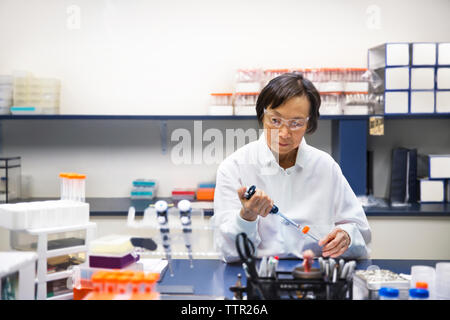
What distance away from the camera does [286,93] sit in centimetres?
171

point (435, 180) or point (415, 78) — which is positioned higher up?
point (415, 78)

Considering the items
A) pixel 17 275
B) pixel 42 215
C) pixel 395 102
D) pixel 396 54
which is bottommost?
pixel 17 275

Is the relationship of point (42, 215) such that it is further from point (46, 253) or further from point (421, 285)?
point (421, 285)

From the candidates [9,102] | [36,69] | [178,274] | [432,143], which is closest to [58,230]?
[178,274]

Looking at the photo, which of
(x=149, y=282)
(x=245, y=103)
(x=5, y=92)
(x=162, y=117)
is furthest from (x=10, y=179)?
(x=149, y=282)

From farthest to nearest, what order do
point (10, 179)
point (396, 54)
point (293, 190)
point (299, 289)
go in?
point (10, 179)
point (396, 54)
point (293, 190)
point (299, 289)

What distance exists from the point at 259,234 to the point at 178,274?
0.45 meters

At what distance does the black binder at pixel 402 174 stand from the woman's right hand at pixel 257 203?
6.66 ft

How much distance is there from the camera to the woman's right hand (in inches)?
52.0

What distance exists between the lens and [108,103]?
3.40 metres

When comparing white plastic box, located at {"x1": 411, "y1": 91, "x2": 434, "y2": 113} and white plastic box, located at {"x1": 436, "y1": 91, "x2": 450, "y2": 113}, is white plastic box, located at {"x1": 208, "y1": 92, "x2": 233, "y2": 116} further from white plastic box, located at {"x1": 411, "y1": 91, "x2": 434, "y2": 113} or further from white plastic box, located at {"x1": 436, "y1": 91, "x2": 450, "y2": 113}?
white plastic box, located at {"x1": 436, "y1": 91, "x2": 450, "y2": 113}

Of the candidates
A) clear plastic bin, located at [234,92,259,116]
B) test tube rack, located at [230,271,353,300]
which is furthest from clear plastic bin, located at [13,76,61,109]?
test tube rack, located at [230,271,353,300]

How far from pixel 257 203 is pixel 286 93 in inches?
20.4

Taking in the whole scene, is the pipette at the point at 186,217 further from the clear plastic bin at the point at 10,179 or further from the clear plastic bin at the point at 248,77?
the clear plastic bin at the point at 10,179
